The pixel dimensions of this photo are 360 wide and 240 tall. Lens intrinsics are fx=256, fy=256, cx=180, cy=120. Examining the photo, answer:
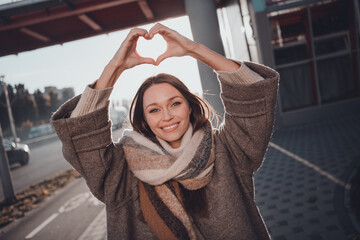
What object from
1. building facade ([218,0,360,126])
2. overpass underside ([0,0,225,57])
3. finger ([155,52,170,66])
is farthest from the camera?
building facade ([218,0,360,126])

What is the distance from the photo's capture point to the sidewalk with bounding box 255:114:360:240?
344cm

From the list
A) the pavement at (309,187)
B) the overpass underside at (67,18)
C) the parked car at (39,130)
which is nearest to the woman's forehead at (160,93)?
A: the pavement at (309,187)

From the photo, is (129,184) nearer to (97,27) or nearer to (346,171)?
(346,171)

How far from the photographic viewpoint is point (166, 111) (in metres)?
1.80

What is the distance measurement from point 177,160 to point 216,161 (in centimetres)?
27

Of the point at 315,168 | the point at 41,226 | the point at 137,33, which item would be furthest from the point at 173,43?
the point at 41,226

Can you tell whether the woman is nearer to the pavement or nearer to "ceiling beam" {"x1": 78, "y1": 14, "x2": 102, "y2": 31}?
the pavement

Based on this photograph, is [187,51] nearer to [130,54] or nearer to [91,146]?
[130,54]

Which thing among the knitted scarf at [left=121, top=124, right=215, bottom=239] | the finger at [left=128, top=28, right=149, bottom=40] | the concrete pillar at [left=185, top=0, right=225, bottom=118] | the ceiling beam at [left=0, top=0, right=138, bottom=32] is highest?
the ceiling beam at [left=0, top=0, right=138, bottom=32]

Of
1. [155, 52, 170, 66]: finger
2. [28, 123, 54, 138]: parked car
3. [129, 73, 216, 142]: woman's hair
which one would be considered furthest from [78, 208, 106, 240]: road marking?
[28, 123, 54, 138]: parked car

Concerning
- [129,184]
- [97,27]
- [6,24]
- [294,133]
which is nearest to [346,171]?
[294,133]

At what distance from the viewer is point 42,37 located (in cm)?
759

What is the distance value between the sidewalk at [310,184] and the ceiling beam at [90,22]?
6005 millimetres

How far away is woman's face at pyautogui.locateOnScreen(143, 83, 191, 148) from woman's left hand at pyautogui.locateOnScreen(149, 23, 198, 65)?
263 mm
